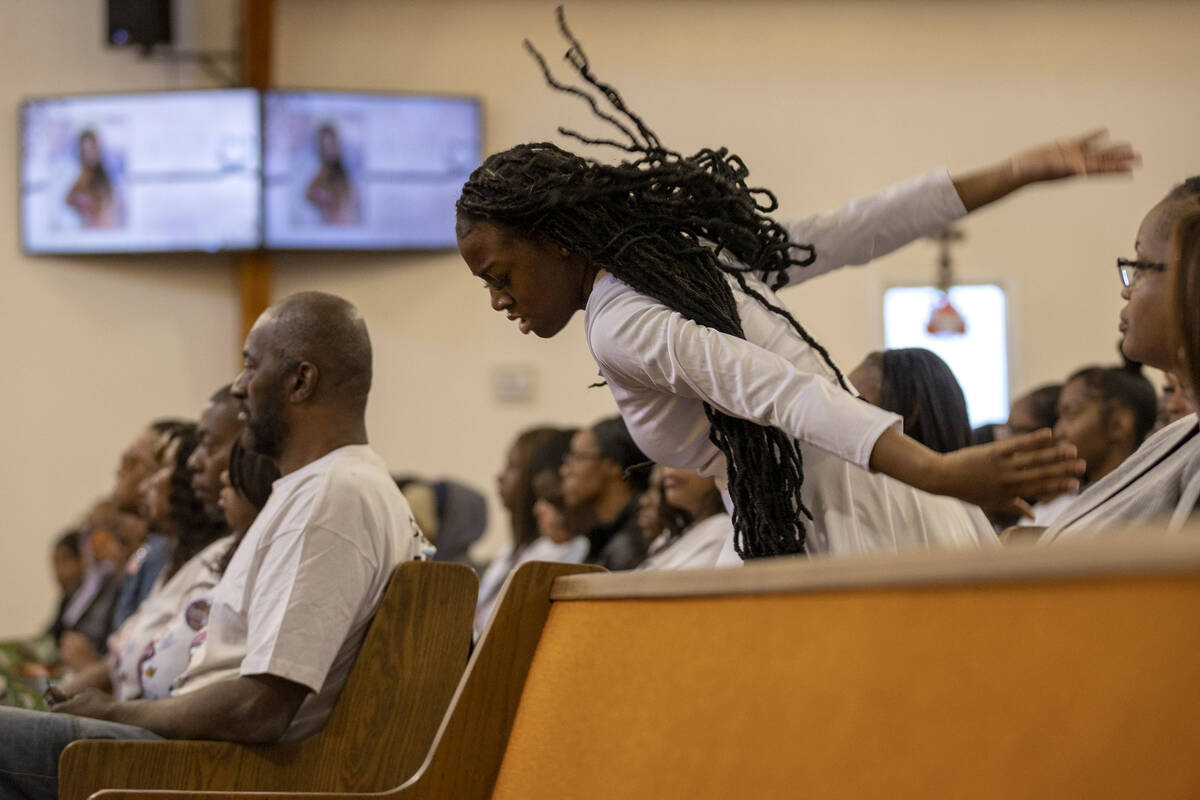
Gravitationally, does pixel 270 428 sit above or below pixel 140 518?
above

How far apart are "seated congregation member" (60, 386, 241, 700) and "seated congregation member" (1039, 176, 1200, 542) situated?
170cm

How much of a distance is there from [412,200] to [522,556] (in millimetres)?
2814

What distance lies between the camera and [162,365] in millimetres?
7160

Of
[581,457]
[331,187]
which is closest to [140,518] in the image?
[581,457]

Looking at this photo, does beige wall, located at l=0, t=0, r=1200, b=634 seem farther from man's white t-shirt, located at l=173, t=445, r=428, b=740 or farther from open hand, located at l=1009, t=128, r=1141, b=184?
open hand, located at l=1009, t=128, r=1141, b=184

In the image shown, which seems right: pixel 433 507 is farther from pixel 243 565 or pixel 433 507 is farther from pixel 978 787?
pixel 978 787

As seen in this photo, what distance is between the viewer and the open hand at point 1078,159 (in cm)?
173

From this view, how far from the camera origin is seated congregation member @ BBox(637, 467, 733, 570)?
3.13 meters

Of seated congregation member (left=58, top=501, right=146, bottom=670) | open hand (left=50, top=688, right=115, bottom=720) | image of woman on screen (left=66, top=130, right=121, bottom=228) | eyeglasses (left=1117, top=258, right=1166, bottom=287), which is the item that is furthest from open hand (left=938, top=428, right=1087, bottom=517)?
image of woman on screen (left=66, top=130, right=121, bottom=228)

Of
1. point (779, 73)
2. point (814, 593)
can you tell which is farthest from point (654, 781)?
point (779, 73)

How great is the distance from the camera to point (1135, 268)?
5.17 ft

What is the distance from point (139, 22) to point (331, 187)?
51.4 inches

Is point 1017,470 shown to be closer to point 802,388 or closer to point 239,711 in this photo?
point 802,388

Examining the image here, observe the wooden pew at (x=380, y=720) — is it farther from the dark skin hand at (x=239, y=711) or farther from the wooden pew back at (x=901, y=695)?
the wooden pew back at (x=901, y=695)
